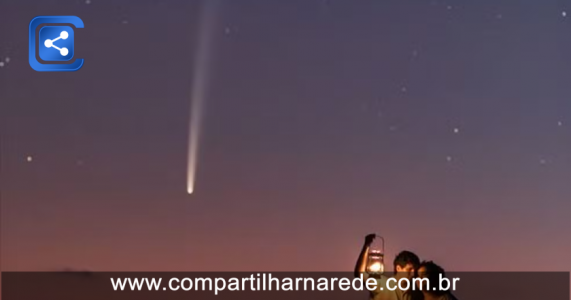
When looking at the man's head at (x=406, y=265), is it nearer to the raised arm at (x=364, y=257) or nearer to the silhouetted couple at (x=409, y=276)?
the silhouetted couple at (x=409, y=276)

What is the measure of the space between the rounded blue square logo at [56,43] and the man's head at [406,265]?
409cm

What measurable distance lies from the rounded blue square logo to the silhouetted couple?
3.84 metres

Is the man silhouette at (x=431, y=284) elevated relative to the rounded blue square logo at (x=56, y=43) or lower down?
lower down

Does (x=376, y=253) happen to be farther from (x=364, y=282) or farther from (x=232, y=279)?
(x=232, y=279)

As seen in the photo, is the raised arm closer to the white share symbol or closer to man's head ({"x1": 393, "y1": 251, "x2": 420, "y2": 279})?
man's head ({"x1": 393, "y1": 251, "x2": 420, "y2": 279})

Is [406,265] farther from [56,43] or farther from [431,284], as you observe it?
[56,43]

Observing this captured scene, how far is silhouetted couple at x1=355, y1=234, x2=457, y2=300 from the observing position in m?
7.40

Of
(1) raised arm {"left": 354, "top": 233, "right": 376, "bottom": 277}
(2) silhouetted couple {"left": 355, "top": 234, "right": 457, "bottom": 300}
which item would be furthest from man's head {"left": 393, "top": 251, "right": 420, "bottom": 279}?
(1) raised arm {"left": 354, "top": 233, "right": 376, "bottom": 277}

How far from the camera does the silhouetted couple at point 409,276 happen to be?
7398mm

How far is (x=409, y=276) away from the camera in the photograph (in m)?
7.49

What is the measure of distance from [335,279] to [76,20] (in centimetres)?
365

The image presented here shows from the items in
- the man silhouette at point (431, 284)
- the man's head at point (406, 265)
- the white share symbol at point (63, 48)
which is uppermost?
the white share symbol at point (63, 48)

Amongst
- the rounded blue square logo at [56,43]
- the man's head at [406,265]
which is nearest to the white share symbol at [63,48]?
the rounded blue square logo at [56,43]

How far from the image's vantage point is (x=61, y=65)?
9773 millimetres
